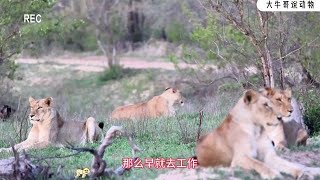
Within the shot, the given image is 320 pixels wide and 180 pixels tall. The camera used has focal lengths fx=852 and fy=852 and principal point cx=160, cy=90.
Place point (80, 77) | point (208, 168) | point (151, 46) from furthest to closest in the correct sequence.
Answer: point (151, 46) < point (80, 77) < point (208, 168)

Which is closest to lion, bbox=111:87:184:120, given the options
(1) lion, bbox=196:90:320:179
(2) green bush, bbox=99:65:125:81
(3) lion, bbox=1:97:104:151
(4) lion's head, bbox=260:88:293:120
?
(3) lion, bbox=1:97:104:151

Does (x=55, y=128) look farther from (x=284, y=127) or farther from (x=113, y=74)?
(x=113, y=74)

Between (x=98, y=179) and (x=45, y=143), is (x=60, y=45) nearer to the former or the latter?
(x=45, y=143)

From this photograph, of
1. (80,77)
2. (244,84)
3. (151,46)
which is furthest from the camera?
(151,46)

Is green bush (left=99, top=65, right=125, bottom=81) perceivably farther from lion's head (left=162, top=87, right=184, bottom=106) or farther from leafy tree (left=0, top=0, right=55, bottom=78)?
lion's head (left=162, top=87, right=184, bottom=106)

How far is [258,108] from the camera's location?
640 cm

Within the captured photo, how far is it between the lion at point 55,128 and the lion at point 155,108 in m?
2.92

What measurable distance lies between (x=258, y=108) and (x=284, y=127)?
1.29 m

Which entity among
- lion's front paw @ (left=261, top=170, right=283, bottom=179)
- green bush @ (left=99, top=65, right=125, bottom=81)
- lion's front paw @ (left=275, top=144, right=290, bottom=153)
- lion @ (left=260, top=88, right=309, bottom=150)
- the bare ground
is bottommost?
lion's front paw @ (left=261, top=170, right=283, bottom=179)

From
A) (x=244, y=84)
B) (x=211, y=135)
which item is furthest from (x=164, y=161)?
(x=244, y=84)

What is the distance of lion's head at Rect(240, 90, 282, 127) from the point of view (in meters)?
6.39

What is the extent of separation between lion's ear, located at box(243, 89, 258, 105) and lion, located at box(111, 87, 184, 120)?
594cm

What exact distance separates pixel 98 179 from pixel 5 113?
683 cm

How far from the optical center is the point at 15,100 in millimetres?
16359
